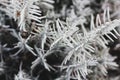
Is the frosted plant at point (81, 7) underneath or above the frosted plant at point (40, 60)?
above

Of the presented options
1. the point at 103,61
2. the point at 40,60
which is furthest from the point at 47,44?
the point at 103,61

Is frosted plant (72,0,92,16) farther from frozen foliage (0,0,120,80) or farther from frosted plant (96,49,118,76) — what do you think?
frosted plant (96,49,118,76)

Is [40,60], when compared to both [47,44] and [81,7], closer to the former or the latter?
[47,44]

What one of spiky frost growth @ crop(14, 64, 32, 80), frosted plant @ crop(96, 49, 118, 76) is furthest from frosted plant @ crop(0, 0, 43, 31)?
frosted plant @ crop(96, 49, 118, 76)

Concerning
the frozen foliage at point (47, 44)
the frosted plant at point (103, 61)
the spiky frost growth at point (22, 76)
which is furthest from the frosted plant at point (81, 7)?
the spiky frost growth at point (22, 76)

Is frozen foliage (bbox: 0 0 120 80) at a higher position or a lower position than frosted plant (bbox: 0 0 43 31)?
lower

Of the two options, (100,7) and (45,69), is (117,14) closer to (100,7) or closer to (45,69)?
(100,7)

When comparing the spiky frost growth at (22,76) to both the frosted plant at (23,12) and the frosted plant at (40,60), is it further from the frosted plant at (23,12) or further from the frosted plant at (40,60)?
the frosted plant at (23,12)

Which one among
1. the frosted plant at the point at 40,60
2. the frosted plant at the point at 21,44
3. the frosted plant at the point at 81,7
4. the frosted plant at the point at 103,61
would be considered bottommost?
the frosted plant at the point at 103,61
